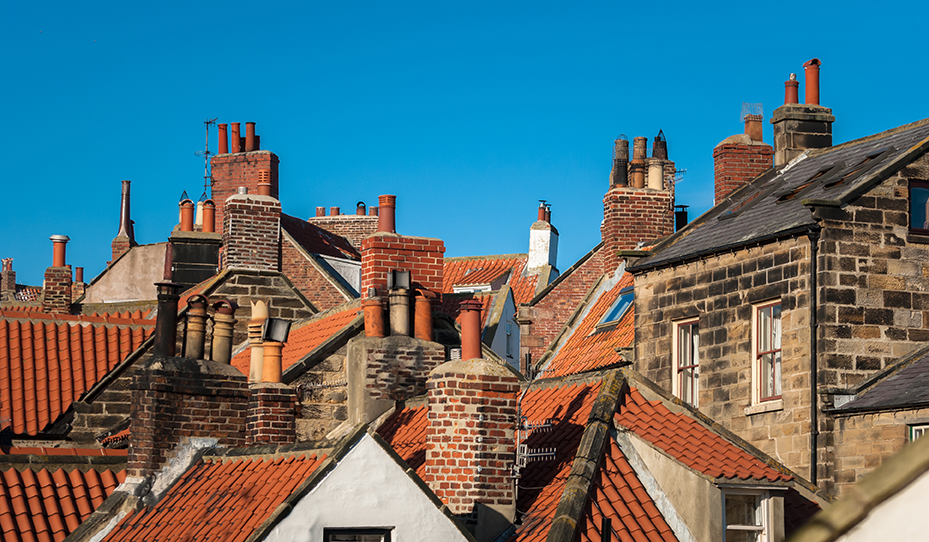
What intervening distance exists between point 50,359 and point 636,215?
15.7m

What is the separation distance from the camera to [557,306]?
40781 mm

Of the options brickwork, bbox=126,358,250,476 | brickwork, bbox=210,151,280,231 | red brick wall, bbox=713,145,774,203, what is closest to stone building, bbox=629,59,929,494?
red brick wall, bbox=713,145,774,203

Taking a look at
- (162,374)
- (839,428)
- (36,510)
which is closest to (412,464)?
(162,374)

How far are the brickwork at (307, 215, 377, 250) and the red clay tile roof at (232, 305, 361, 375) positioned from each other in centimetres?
3462

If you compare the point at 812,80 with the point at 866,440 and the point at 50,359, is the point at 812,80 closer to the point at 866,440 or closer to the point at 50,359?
the point at 866,440

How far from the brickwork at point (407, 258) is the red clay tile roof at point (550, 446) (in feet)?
9.20

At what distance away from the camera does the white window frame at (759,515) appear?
14719 millimetres

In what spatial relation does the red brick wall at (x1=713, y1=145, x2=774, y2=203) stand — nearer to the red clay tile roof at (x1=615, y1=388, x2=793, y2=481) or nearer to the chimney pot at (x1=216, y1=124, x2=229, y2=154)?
the red clay tile roof at (x1=615, y1=388, x2=793, y2=481)

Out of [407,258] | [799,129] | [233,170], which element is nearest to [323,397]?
[407,258]

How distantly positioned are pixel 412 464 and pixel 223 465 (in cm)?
277

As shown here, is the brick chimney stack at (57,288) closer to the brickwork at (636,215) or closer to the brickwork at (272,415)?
the brickwork at (636,215)

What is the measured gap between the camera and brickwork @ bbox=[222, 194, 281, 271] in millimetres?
27047

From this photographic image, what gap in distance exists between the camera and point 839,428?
64.0 feet

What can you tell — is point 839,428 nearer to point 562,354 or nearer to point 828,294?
point 828,294
